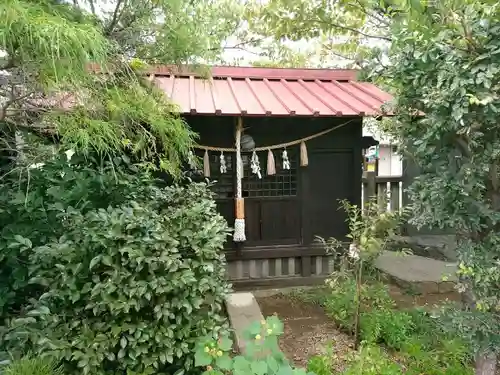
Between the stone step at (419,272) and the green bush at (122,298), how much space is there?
3.22 m

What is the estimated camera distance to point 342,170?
5930mm

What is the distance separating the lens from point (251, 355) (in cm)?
241

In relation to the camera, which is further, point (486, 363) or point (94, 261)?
point (486, 363)

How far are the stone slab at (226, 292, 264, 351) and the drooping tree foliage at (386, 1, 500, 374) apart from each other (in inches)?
68.9

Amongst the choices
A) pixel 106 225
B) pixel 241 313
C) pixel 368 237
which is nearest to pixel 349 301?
pixel 368 237

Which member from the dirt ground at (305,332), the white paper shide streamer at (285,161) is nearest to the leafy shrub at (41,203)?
the dirt ground at (305,332)

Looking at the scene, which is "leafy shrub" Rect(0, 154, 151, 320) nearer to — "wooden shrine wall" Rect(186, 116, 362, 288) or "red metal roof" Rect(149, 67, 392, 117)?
"red metal roof" Rect(149, 67, 392, 117)

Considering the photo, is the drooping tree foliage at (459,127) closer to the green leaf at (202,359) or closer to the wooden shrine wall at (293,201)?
the green leaf at (202,359)

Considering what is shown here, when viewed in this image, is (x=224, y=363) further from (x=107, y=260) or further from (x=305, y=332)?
(x=305, y=332)

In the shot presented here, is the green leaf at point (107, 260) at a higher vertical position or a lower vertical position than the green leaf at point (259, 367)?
higher

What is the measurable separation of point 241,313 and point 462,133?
8.82ft

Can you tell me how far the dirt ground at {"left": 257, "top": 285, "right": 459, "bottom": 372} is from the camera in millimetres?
3457

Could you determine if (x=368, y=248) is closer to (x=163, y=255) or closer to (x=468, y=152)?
(x=468, y=152)

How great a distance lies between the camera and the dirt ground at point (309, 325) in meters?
3.46
